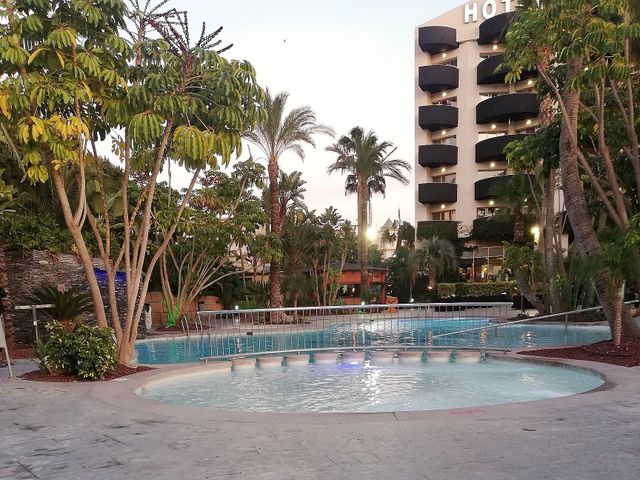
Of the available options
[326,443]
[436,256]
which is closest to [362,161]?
[436,256]

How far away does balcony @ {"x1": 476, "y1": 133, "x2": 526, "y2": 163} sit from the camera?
173 ft

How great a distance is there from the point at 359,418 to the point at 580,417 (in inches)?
102

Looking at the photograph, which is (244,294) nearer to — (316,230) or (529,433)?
(316,230)

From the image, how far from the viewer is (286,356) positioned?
15.2 meters

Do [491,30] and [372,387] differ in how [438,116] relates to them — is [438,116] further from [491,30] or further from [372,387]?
[372,387]

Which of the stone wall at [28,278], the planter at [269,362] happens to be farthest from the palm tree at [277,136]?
the planter at [269,362]

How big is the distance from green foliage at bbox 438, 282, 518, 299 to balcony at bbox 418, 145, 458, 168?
51.3 feet

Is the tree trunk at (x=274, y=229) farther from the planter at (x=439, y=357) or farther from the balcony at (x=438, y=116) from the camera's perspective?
the balcony at (x=438, y=116)

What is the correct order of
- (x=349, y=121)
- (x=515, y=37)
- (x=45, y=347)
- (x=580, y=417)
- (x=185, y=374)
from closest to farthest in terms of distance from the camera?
(x=580, y=417) → (x=45, y=347) → (x=185, y=374) → (x=515, y=37) → (x=349, y=121)

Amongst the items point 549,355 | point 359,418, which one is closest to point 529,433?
point 359,418

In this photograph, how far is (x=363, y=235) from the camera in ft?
137

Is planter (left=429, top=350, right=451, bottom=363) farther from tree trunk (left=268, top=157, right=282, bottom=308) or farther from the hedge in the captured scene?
the hedge

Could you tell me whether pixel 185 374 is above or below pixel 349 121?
below

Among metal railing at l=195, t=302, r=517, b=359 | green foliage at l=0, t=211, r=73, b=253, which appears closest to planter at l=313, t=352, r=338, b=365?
metal railing at l=195, t=302, r=517, b=359
